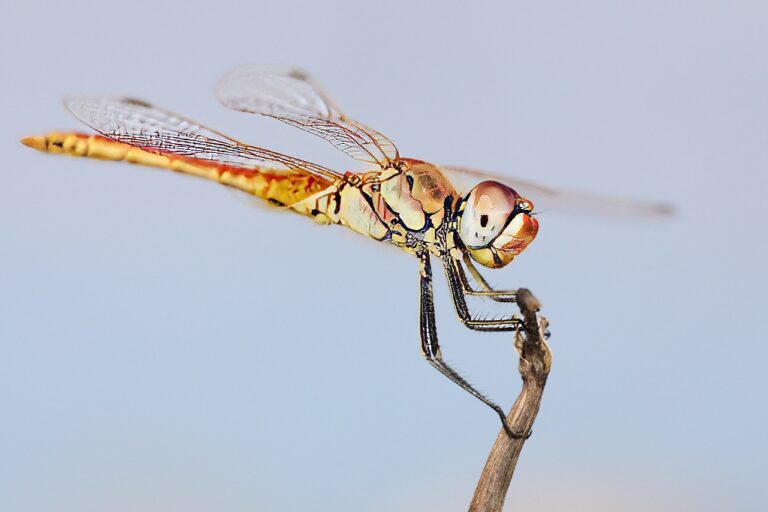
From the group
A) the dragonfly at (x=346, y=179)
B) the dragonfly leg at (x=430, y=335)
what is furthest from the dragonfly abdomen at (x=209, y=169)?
the dragonfly leg at (x=430, y=335)

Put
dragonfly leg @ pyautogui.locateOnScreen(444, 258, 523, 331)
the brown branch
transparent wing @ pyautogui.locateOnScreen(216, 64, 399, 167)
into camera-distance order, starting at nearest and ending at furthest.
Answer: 1. the brown branch
2. dragonfly leg @ pyautogui.locateOnScreen(444, 258, 523, 331)
3. transparent wing @ pyautogui.locateOnScreen(216, 64, 399, 167)

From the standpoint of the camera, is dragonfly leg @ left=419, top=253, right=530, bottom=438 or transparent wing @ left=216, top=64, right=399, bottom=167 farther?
transparent wing @ left=216, top=64, right=399, bottom=167

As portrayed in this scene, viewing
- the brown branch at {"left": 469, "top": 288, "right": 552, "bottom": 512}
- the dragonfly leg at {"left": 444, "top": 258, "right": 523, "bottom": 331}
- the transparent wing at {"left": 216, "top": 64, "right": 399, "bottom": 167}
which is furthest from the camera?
the transparent wing at {"left": 216, "top": 64, "right": 399, "bottom": 167}

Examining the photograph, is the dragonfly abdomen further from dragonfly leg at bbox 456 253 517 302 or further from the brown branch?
the brown branch

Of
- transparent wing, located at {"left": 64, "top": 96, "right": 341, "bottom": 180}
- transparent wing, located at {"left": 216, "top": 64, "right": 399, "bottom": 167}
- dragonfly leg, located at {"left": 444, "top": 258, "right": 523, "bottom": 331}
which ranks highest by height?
transparent wing, located at {"left": 216, "top": 64, "right": 399, "bottom": 167}

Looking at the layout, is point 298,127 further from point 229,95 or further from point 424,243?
point 424,243

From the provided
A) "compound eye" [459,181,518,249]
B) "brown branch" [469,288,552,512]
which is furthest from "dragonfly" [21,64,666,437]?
"brown branch" [469,288,552,512]
